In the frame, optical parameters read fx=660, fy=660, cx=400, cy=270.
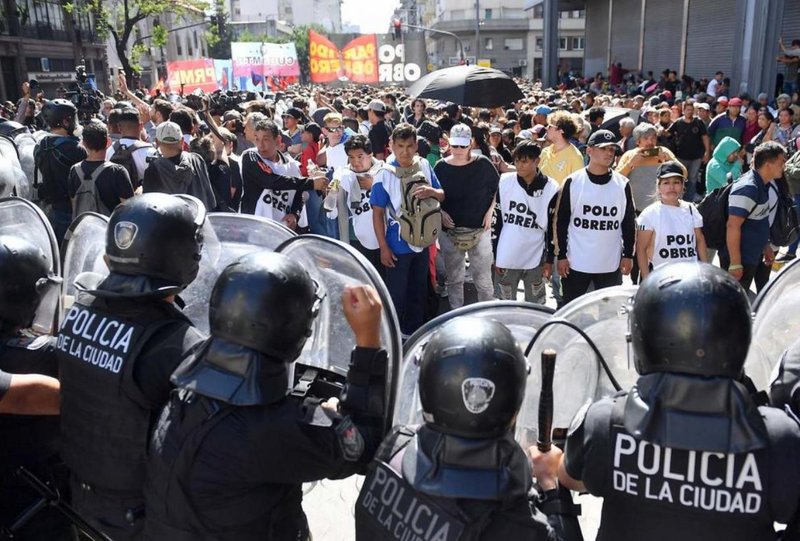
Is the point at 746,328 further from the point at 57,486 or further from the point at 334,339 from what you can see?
the point at 57,486

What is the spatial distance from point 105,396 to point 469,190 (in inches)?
153

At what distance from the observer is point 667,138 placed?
10344 millimetres

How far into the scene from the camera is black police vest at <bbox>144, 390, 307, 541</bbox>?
1.79 meters

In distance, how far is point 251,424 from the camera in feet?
5.85

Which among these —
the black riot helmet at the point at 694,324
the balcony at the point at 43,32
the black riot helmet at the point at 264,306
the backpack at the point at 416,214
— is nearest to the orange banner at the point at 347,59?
the backpack at the point at 416,214

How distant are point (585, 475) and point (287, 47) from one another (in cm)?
2648

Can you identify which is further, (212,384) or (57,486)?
(57,486)

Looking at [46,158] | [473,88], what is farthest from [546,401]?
[473,88]

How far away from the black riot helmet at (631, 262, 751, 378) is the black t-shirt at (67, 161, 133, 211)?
14.7 ft

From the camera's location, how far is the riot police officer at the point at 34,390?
7.50ft

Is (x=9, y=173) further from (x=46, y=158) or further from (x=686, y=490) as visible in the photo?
(x=686, y=490)

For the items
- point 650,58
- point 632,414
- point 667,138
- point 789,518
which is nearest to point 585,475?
point 632,414

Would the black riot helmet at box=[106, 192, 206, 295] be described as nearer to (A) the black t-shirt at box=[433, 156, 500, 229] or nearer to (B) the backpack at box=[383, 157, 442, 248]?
(B) the backpack at box=[383, 157, 442, 248]

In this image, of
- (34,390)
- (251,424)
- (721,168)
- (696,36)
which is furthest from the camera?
(696,36)
